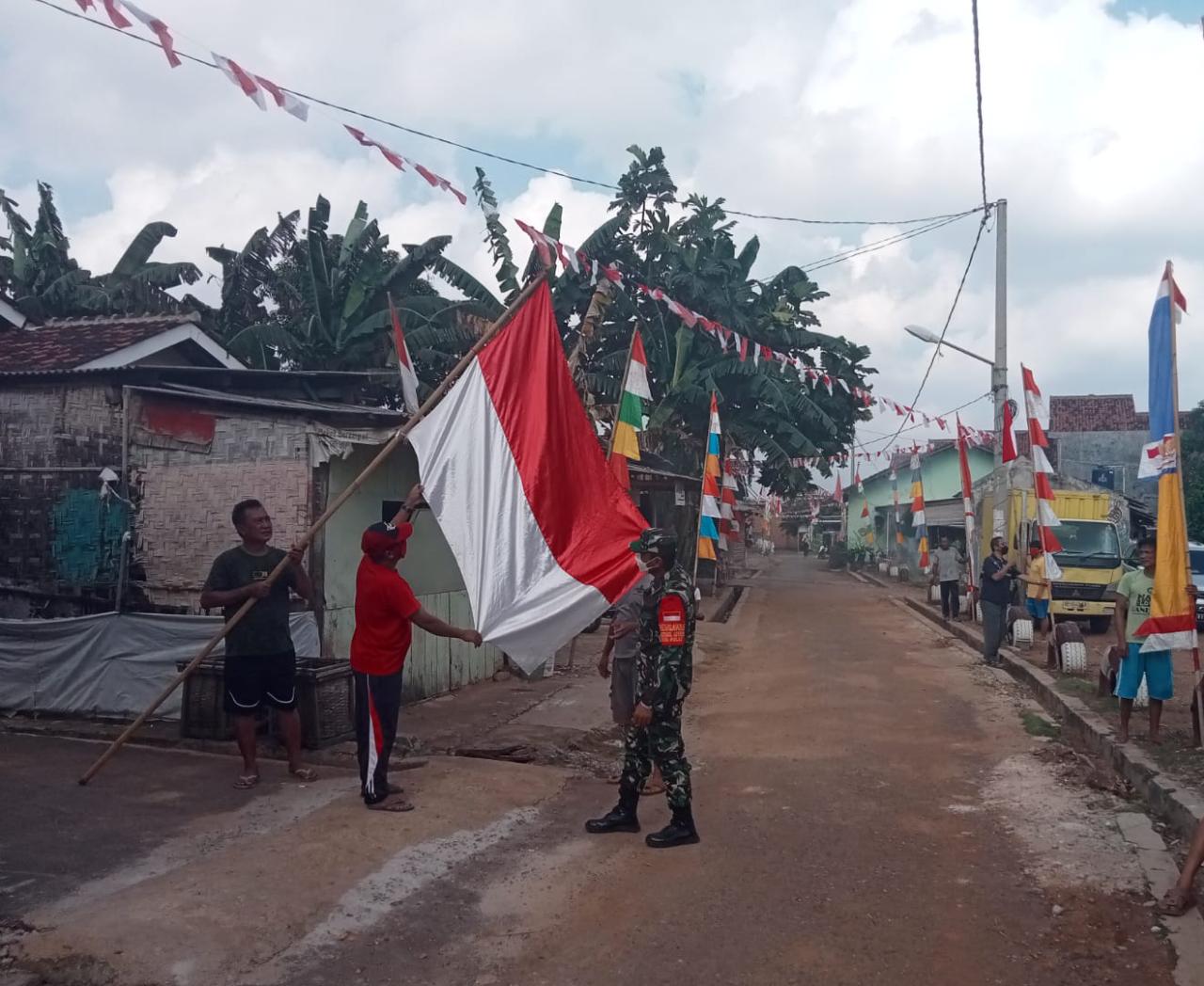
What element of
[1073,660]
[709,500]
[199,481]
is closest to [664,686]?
[199,481]

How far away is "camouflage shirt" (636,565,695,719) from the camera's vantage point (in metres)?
5.89

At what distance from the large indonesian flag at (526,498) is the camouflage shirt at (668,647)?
0.33 metres

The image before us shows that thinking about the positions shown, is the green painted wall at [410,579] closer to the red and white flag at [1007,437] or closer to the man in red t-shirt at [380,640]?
the man in red t-shirt at [380,640]

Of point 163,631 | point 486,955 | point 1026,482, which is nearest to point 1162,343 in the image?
point 486,955

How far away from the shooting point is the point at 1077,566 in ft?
65.8

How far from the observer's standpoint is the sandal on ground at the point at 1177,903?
4.92 meters

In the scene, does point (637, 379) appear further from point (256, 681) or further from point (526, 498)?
point (256, 681)

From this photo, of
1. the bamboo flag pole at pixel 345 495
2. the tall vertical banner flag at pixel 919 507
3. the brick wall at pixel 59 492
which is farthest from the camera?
the tall vertical banner flag at pixel 919 507

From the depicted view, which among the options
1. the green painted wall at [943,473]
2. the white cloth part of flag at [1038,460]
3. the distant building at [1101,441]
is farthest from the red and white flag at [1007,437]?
the distant building at [1101,441]

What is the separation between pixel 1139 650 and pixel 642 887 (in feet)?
16.9

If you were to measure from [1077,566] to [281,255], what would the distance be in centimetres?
1814

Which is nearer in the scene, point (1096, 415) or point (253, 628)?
point (253, 628)

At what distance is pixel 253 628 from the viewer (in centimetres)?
674

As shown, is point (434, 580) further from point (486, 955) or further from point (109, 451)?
point (486, 955)
